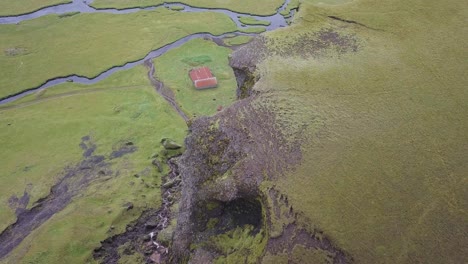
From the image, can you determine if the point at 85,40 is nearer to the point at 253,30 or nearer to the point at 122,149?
the point at 253,30

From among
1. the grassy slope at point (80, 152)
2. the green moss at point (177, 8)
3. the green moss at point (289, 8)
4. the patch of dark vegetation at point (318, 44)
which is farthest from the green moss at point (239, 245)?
the green moss at point (177, 8)

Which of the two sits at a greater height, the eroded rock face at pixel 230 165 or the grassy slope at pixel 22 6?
the eroded rock face at pixel 230 165

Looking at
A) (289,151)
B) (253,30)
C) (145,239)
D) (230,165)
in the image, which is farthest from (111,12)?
(289,151)

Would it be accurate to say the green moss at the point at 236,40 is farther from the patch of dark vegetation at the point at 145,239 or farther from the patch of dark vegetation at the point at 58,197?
the patch of dark vegetation at the point at 145,239

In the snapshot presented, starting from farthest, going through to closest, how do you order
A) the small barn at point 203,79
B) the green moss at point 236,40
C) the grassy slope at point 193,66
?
1. the green moss at point 236,40
2. the small barn at point 203,79
3. the grassy slope at point 193,66

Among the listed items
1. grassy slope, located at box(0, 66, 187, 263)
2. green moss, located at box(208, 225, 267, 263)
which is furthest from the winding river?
green moss, located at box(208, 225, 267, 263)

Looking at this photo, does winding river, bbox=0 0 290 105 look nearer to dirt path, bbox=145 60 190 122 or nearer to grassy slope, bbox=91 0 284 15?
grassy slope, bbox=91 0 284 15

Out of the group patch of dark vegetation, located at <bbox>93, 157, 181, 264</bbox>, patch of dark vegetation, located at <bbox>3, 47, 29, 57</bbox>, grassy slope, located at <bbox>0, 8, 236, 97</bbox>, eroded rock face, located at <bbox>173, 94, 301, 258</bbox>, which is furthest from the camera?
patch of dark vegetation, located at <bbox>3, 47, 29, 57</bbox>

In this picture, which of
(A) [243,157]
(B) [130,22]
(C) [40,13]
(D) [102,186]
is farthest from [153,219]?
(C) [40,13]
